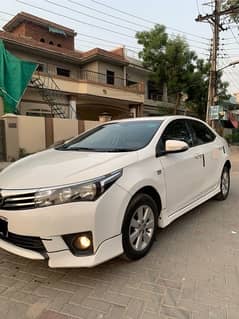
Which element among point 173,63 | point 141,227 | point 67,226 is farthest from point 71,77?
point 67,226

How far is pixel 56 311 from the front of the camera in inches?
87.7

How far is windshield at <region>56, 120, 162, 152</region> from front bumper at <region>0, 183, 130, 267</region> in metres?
0.96

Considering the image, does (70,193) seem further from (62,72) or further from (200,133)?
(62,72)

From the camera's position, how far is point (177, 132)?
405 cm

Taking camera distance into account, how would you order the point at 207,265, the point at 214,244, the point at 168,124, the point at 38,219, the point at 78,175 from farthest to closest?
the point at 168,124 < the point at 214,244 < the point at 207,265 < the point at 78,175 < the point at 38,219

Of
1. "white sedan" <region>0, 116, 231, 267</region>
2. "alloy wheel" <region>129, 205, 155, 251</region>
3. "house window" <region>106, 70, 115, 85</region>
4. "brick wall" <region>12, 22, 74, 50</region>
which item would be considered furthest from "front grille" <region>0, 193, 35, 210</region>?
"brick wall" <region>12, 22, 74, 50</region>

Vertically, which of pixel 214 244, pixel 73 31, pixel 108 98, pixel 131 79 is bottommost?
pixel 214 244

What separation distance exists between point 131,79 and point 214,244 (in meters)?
20.3

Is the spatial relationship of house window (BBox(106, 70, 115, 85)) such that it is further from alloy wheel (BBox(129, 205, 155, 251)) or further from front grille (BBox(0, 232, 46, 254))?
front grille (BBox(0, 232, 46, 254))

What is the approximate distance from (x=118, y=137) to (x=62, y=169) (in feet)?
4.01

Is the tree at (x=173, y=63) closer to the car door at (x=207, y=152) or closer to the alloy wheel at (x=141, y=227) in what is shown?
the car door at (x=207, y=152)

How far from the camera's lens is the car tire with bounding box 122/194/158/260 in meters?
2.78

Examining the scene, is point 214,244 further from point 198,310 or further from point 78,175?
point 78,175

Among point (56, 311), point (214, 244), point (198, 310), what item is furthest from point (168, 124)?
point (56, 311)
